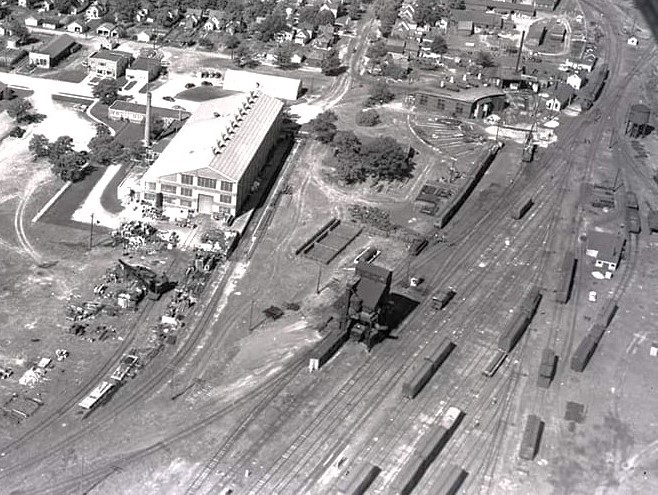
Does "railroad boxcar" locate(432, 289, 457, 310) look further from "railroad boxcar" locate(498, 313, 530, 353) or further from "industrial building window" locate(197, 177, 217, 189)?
"industrial building window" locate(197, 177, 217, 189)

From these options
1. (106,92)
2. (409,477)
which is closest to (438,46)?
(106,92)

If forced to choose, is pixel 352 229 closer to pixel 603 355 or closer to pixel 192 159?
pixel 192 159

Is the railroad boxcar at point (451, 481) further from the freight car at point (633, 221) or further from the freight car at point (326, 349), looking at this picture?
the freight car at point (633, 221)

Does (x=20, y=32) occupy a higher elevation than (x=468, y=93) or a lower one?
lower

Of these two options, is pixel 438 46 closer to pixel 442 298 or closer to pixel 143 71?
pixel 143 71

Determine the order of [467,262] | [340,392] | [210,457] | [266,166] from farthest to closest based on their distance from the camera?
[266,166] → [467,262] → [340,392] → [210,457]

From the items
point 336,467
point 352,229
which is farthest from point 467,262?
point 336,467
